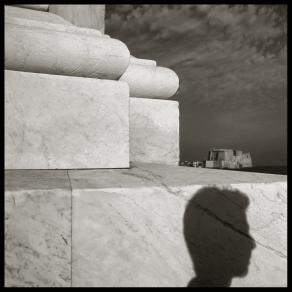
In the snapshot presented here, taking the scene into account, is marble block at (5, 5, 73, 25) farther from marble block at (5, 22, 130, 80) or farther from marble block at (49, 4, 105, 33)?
marble block at (5, 22, 130, 80)

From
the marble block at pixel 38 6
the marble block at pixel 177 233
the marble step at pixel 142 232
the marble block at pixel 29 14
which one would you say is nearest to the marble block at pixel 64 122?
the marble step at pixel 142 232

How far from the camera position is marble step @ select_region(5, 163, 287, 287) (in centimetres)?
131

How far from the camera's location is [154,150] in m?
3.57

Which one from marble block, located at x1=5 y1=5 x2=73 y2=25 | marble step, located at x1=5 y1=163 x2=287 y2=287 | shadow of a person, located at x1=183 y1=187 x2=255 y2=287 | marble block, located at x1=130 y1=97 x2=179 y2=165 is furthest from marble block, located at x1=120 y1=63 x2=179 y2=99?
shadow of a person, located at x1=183 y1=187 x2=255 y2=287

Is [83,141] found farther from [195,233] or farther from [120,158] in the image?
[195,233]

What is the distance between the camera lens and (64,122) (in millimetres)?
2307

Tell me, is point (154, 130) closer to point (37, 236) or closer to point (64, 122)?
point (64, 122)

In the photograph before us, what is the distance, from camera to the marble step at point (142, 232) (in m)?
1.31

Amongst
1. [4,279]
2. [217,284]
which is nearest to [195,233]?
[217,284]

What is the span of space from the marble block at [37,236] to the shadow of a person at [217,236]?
0.67 m

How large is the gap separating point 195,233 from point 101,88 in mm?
1593

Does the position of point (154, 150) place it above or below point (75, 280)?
above

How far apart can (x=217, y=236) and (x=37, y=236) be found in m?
0.98

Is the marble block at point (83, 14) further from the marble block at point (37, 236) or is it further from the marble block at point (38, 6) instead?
the marble block at point (37, 236)
